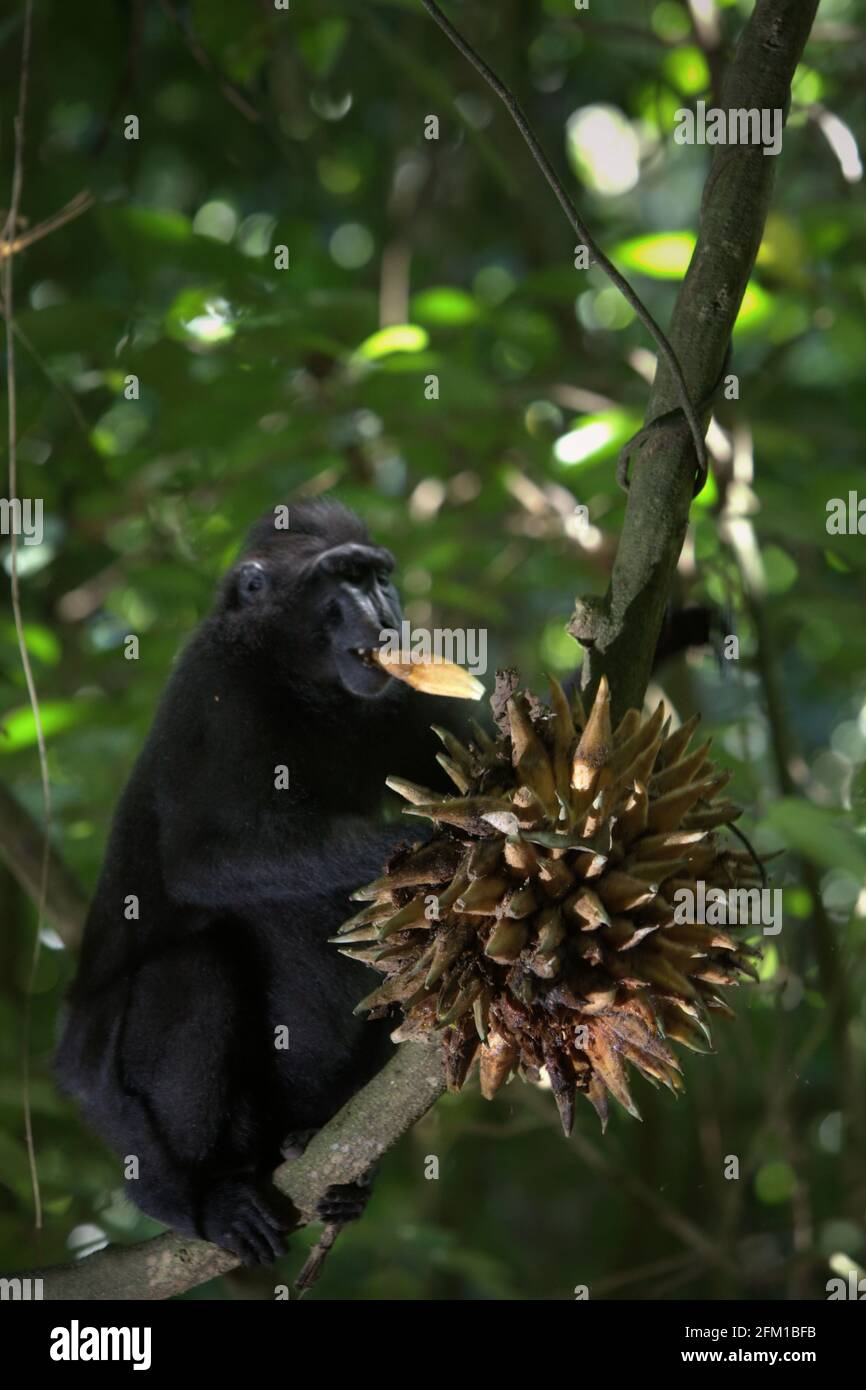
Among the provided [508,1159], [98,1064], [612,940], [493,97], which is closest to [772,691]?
[98,1064]

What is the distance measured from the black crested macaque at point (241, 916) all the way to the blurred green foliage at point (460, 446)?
57 centimetres

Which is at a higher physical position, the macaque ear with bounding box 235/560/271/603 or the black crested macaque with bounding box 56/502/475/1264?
the macaque ear with bounding box 235/560/271/603

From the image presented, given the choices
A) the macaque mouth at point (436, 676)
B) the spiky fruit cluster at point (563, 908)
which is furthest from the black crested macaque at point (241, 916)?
the spiky fruit cluster at point (563, 908)

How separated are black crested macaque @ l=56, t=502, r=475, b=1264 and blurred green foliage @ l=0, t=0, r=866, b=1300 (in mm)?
571

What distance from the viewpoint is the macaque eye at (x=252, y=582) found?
481cm

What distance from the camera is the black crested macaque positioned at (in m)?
3.80

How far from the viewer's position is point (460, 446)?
5977mm

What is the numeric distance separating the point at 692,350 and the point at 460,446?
3669 millimetres

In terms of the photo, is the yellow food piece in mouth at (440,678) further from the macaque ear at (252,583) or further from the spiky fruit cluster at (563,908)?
the macaque ear at (252,583)

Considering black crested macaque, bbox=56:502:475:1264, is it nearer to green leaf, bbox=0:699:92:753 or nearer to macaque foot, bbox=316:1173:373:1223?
macaque foot, bbox=316:1173:373:1223

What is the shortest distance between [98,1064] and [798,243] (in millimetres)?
3927

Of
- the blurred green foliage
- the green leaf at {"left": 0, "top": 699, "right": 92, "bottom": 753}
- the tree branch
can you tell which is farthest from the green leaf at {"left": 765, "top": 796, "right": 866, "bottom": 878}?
the green leaf at {"left": 0, "top": 699, "right": 92, "bottom": 753}

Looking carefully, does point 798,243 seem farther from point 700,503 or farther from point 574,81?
point 574,81

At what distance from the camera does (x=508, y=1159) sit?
8.70 m
